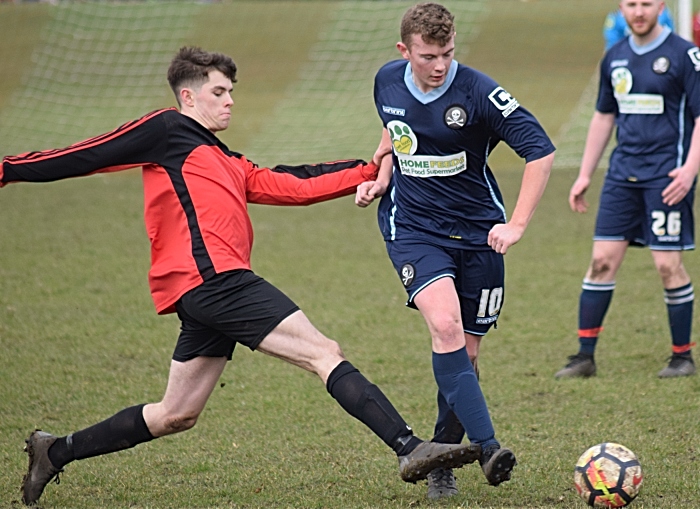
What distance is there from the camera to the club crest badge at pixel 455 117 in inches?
158

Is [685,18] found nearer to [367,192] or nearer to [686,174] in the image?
[686,174]

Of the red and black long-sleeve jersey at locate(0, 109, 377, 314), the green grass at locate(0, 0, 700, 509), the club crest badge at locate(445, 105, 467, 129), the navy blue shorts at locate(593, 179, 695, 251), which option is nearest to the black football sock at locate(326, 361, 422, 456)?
the green grass at locate(0, 0, 700, 509)

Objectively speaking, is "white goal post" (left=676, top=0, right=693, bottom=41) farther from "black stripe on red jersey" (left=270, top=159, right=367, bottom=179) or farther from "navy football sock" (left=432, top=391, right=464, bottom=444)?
"navy football sock" (left=432, top=391, right=464, bottom=444)

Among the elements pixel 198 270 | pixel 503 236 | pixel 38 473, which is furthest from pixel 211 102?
pixel 38 473

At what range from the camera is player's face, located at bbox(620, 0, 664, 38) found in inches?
222

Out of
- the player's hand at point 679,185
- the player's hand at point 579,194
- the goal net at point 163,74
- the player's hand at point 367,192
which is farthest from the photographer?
the goal net at point 163,74

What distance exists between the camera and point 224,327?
12.4 ft

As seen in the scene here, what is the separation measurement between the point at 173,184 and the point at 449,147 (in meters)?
1.11

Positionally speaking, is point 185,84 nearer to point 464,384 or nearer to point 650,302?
point 464,384

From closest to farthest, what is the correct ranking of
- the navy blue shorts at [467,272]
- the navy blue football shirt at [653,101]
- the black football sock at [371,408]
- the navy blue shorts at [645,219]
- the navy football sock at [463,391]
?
the black football sock at [371,408] → the navy football sock at [463,391] → the navy blue shorts at [467,272] → the navy blue football shirt at [653,101] → the navy blue shorts at [645,219]

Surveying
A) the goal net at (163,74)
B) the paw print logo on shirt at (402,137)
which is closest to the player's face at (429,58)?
the paw print logo on shirt at (402,137)

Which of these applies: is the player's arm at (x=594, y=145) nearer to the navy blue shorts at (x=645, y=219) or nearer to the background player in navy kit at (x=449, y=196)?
the navy blue shorts at (x=645, y=219)

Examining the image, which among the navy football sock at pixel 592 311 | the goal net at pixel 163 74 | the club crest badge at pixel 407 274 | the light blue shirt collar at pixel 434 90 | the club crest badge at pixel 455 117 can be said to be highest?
the light blue shirt collar at pixel 434 90

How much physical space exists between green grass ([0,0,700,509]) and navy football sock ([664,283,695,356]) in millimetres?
214
